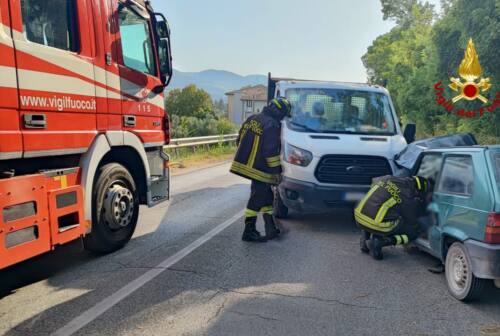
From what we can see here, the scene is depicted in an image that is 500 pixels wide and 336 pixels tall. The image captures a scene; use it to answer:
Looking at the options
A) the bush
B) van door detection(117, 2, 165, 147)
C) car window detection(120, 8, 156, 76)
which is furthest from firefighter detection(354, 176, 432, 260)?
the bush

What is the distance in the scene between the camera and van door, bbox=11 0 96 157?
3.66m

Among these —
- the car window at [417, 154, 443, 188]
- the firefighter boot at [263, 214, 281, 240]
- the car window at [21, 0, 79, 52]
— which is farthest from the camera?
the firefighter boot at [263, 214, 281, 240]

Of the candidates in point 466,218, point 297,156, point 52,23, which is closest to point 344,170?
point 297,156

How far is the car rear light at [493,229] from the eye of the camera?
3.47 m

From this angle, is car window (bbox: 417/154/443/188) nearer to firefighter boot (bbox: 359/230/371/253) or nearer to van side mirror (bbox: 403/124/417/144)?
firefighter boot (bbox: 359/230/371/253)

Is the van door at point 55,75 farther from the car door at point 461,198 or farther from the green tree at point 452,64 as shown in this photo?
the green tree at point 452,64

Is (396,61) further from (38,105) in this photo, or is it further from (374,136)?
(38,105)

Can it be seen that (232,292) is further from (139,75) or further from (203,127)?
(203,127)

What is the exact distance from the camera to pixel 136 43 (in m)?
5.52

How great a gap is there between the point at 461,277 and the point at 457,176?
3.18ft

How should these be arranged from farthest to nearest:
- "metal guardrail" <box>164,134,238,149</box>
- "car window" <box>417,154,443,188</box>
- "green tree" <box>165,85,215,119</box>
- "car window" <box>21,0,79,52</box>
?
"green tree" <box>165,85,215,119</box> < "metal guardrail" <box>164,134,238,149</box> < "car window" <box>417,154,443,188</box> < "car window" <box>21,0,79,52</box>

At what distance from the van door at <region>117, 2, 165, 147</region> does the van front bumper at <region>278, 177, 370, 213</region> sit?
6.97 ft

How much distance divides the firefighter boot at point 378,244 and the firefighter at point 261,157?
1.38 metres

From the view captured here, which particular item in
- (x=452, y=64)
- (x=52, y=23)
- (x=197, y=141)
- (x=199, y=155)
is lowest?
(x=199, y=155)
